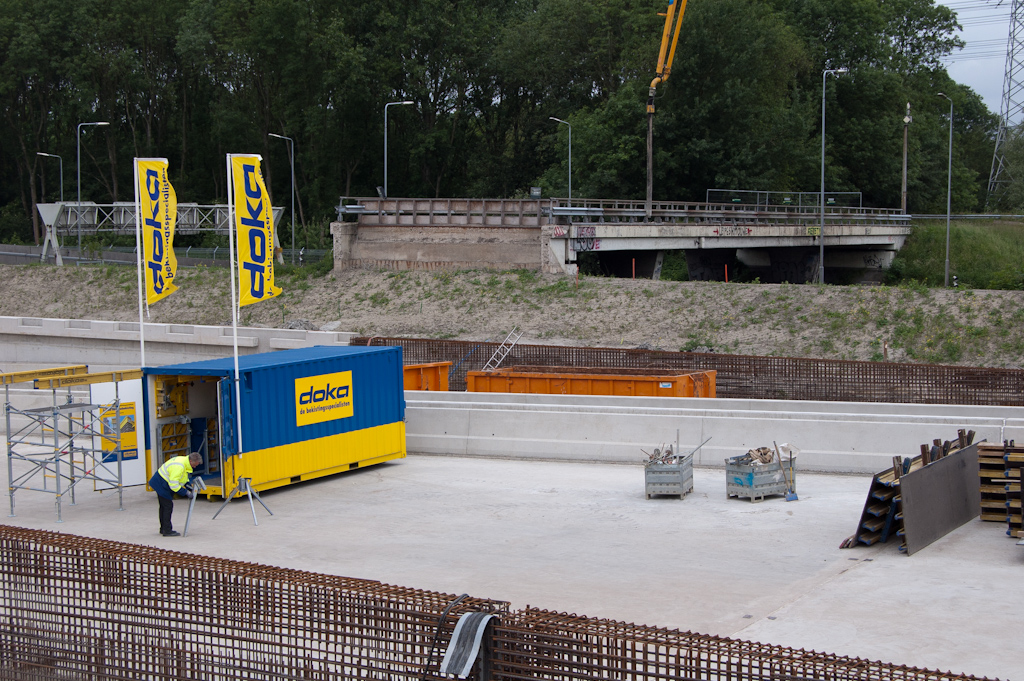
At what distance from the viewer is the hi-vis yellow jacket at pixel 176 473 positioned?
15.8 meters

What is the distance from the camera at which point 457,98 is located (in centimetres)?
7425

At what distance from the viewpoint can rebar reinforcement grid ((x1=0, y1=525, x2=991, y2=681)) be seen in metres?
6.72

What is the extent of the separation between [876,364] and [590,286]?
633 inches

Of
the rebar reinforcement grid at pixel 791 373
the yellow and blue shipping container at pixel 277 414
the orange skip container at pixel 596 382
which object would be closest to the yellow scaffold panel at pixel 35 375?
the yellow and blue shipping container at pixel 277 414

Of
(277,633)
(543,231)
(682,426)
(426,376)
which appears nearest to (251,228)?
(426,376)

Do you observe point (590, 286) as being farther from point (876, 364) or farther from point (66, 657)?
point (66, 657)

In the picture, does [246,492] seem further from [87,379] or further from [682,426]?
[682,426]

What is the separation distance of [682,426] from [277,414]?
8192mm

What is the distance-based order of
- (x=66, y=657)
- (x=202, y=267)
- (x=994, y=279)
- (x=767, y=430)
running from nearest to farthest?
(x=66, y=657) → (x=767, y=430) → (x=994, y=279) → (x=202, y=267)

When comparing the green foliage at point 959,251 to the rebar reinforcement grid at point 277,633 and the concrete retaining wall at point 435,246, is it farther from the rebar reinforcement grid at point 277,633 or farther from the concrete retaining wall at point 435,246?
the rebar reinforcement grid at point 277,633

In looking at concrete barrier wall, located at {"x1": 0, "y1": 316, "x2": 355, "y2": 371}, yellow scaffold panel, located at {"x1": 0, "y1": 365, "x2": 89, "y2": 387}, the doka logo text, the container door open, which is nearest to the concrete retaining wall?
concrete barrier wall, located at {"x1": 0, "y1": 316, "x2": 355, "y2": 371}

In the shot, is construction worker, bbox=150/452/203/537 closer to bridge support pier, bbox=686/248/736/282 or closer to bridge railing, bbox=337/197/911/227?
bridge railing, bbox=337/197/911/227

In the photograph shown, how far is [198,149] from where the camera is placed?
8300 cm

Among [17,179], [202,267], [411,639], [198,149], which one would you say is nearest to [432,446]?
[411,639]
